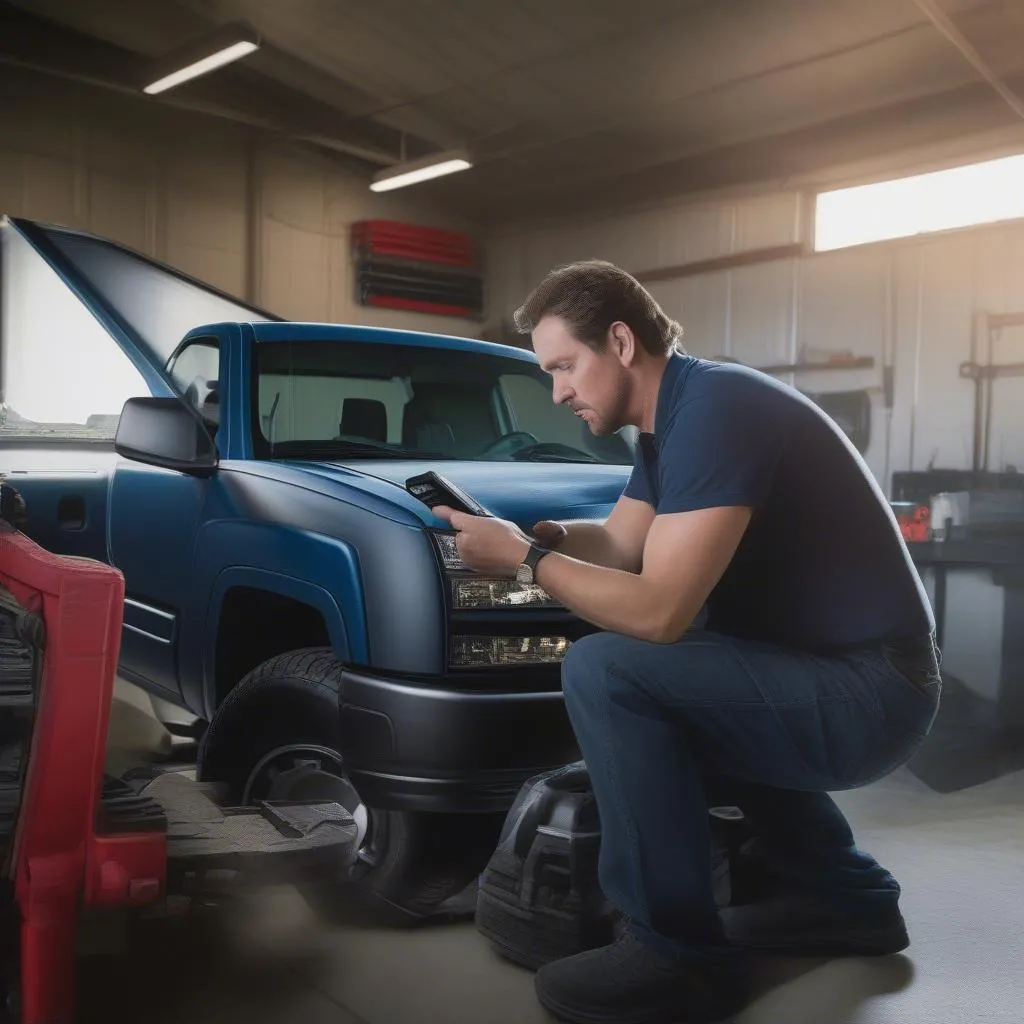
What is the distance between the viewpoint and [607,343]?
2.04 metres

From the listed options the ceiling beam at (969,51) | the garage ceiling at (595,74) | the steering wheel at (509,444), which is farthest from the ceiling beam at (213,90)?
the steering wheel at (509,444)

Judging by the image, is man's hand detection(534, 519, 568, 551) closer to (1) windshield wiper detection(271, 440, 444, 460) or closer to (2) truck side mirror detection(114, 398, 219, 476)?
(1) windshield wiper detection(271, 440, 444, 460)

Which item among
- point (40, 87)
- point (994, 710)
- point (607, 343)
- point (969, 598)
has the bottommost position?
point (994, 710)

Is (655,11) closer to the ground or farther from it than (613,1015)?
farther from it

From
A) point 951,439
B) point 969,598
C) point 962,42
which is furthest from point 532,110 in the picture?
point 969,598

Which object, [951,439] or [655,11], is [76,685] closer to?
[655,11]

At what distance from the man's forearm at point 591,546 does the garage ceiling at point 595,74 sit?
14.9 feet

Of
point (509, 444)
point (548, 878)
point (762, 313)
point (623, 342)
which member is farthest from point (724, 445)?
point (762, 313)

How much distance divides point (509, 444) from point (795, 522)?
4.46ft

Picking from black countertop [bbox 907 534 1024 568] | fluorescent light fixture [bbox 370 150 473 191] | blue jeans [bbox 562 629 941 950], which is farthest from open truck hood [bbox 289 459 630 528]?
fluorescent light fixture [bbox 370 150 473 191]

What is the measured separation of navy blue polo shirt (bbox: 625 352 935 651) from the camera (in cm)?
184

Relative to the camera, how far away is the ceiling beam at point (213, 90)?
6398 mm

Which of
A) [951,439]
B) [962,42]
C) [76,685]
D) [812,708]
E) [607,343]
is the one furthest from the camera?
[951,439]

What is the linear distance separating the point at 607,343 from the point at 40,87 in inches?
239
